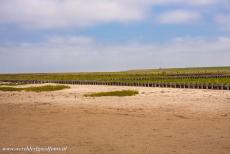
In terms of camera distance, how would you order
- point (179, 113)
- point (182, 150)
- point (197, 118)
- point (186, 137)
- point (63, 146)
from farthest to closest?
1. point (179, 113)
2. point (197, 118)
3. point (186, 137)
4. point (63, 146)
5. point (182, 150)

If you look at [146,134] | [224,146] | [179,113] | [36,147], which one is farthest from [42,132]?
[179,113]

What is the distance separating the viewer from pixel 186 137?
12.6 meters

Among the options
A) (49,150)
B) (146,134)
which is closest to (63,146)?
(49,150)

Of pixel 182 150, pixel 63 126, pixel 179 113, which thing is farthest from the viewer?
pixel 179 113

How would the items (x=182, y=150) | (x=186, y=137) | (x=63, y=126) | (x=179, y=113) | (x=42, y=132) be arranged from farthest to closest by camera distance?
(x=179, y=113), (x=63, y=126), (x=42, y=132), (x=186, y=137), (x=182, y=150)

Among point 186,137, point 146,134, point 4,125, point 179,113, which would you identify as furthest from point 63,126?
point 179,113

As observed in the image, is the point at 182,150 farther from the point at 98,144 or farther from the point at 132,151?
the point at 98,144

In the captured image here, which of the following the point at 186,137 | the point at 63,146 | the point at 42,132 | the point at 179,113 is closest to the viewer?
the point at 63,146

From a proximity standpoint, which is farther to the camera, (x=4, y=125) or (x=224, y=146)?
(x=4, y=125)

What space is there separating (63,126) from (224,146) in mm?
6802

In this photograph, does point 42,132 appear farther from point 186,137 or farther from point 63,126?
point 186,137

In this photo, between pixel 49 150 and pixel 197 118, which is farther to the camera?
pixel 197 118

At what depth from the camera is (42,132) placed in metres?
14.2

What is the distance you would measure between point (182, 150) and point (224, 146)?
1311 mm
